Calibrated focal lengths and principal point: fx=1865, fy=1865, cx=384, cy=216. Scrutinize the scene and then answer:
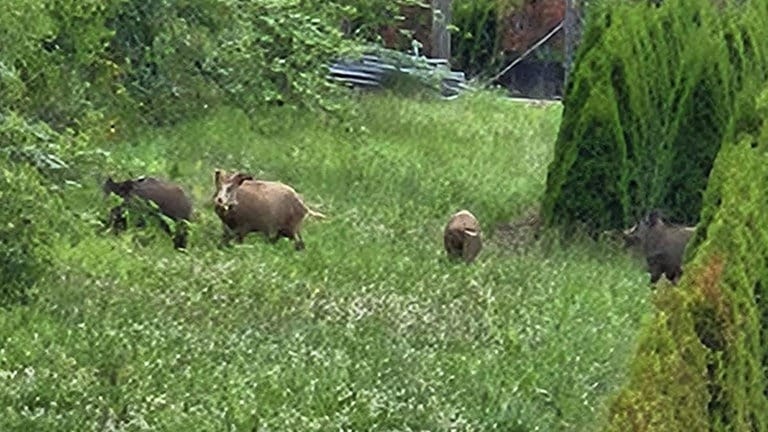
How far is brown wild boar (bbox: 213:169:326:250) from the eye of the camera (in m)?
12.9

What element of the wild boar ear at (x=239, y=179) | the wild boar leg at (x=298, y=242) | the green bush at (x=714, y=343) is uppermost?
the green bush at (x=714, y=343)

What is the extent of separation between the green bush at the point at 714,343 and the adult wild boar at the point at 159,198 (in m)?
6.23

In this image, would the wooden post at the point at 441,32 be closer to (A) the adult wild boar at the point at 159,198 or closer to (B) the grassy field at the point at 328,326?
(B) the grassy field at the point at 328,326

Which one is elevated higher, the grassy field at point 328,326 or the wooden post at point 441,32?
the grassy field at point 328,326

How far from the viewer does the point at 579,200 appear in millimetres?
14727

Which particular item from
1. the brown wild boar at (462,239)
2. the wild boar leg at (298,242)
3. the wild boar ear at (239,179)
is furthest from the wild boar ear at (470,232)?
the wild boar ear at (239,179)

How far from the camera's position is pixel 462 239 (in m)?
12.8

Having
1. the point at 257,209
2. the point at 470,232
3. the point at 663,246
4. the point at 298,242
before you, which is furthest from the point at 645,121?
the point at 257,209

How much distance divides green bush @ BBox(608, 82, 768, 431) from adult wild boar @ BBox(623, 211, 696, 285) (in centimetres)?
547

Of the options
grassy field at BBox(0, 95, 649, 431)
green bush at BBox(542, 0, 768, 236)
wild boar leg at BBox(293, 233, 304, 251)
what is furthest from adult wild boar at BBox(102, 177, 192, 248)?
green bush at BBox(542, 0, 768, 236)

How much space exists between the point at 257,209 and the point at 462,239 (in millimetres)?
1446

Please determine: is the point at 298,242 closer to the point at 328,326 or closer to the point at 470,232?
the point at 470,232

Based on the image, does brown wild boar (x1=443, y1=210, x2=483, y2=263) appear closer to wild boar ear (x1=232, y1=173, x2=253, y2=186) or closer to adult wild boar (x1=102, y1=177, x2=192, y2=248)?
wild boar ear (x1=232, y1=173, x2=253, y2=186)

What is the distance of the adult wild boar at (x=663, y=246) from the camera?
12344 millimetres
